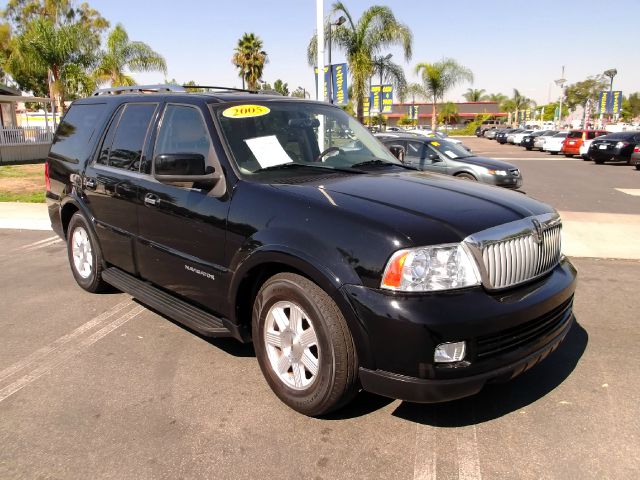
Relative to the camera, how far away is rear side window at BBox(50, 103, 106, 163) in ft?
16.4

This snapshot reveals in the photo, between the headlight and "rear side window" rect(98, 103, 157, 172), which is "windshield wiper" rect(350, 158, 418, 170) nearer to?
the headlight

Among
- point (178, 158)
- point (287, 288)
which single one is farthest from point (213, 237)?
point (287, 288)

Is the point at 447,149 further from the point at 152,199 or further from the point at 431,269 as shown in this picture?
the point at 431,269

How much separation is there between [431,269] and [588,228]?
23.0 feet

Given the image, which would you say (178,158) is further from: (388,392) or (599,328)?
(599,328)

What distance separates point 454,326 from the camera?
8.20 feet

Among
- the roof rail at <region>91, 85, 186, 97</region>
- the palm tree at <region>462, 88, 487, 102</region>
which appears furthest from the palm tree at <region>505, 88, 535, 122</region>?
the roof rail at <region>91, 85, 186, 97</region>

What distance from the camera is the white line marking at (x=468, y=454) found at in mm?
2572

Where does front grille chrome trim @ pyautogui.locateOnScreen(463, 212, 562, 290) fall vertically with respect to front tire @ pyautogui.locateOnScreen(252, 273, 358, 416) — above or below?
above

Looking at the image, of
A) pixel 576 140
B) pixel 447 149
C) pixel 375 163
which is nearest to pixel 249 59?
pixel 576 140

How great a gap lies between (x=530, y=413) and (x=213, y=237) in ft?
7.33

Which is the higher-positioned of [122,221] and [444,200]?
[444,200]

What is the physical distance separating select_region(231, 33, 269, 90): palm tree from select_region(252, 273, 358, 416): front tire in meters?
51.1

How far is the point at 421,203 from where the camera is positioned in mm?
2965
